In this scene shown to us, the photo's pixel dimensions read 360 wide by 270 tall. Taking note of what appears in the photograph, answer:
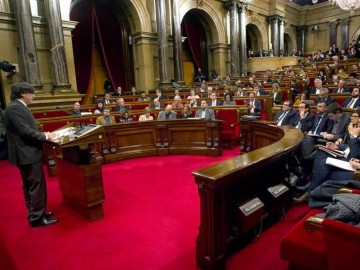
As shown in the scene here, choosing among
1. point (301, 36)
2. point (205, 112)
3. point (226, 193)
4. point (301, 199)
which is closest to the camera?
point (226, 193)

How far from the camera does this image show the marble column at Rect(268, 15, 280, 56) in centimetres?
1816

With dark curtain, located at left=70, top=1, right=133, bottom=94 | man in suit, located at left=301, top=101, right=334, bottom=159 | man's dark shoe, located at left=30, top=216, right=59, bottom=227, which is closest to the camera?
man's dark shoe, located at left=30, top=216, right=59, bottom=227

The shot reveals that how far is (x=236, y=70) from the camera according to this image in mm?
15078

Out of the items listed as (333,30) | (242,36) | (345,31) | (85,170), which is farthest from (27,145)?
(333,30)

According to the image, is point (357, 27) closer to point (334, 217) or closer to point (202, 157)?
point (202, 157)

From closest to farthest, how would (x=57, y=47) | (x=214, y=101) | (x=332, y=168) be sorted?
1. (x=332, y=168)
2. (x=214, y=101)
3. (x=57, y=47)

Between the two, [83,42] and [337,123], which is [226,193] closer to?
[337,123]

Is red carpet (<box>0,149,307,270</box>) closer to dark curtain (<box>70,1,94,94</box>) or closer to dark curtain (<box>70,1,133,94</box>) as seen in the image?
dark curtain (<box>70,1,94,94</box>)

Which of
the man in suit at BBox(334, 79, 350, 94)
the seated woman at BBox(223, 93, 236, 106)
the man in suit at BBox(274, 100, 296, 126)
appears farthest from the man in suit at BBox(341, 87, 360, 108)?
the seated woman at BBox(223, 93, 236, 106)

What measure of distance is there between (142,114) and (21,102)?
3909 millimetres

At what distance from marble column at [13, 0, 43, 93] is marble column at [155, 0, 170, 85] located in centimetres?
462

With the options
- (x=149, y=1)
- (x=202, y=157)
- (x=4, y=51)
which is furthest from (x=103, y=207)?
(x=149, y=1)

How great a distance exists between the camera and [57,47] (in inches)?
320

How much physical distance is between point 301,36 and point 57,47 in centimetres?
2033
